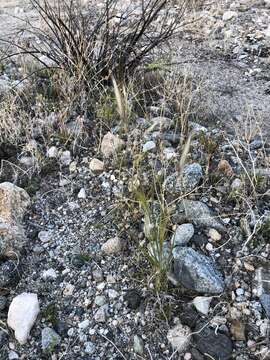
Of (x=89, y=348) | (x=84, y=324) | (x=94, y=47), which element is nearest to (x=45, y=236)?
(x=84, y=324)

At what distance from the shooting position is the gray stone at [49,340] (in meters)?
1.84

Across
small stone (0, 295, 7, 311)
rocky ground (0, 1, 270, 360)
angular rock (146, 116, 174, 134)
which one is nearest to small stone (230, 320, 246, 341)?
rocky ground (0, 1, 270, 360)

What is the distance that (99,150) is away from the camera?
8.91 ft

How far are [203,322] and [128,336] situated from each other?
30 centimetres

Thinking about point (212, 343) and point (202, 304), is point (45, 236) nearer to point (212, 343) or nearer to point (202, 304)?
point (202, 304)

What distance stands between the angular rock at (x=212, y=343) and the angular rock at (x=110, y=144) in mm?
1139

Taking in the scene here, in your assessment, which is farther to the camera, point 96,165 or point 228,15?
point 228,15

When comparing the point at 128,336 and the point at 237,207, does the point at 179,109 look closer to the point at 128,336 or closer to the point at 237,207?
the point at 237,207

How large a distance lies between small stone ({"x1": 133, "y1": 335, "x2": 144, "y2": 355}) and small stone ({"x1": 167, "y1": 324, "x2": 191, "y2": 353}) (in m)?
0.11

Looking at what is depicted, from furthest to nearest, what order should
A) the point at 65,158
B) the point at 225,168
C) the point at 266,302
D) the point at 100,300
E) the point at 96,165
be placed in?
1. the point at 65,158
2. the point at 96,165
3. the point at 225,168
4. the point at 100,300
5. the point at 266,302

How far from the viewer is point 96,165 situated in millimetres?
2605

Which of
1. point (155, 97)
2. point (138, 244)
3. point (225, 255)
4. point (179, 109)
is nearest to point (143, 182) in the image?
point (138, 244)

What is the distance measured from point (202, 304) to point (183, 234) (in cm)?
34

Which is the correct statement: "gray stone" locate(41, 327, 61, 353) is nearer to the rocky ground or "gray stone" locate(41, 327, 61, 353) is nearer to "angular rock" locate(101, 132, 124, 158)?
the rocky ground
